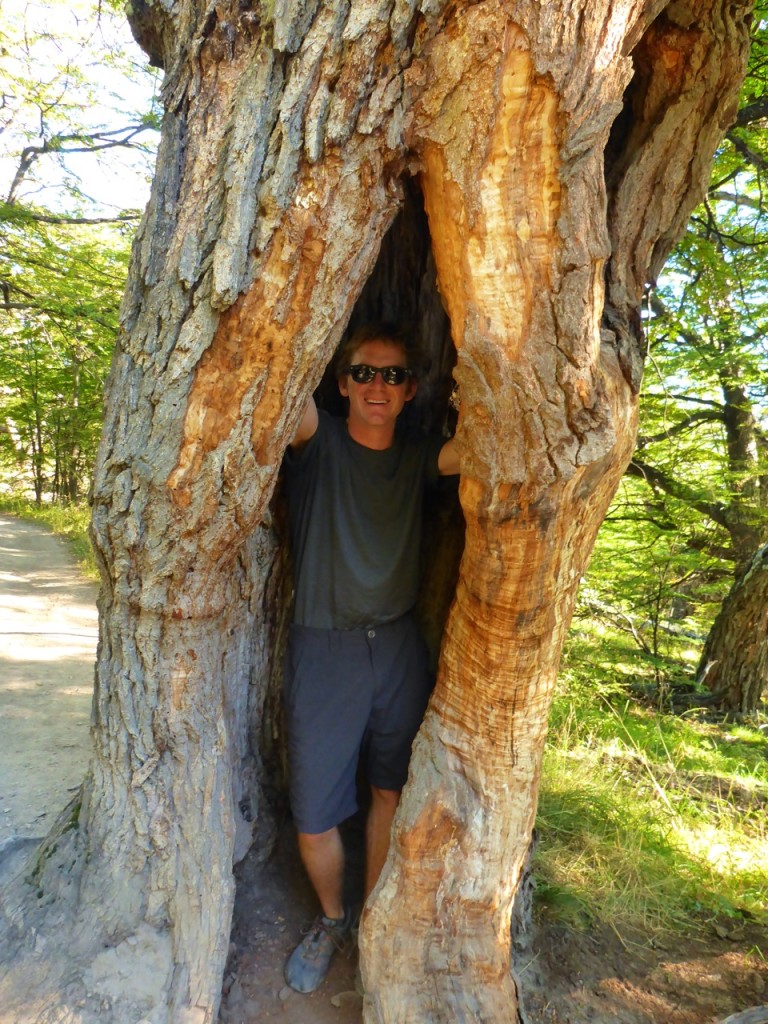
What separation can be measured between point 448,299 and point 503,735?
142 centimetres

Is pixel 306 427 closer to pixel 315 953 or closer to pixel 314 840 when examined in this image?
pixel 314 840

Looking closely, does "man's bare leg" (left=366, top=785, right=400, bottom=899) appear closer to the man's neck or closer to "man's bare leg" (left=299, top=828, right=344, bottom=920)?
"man's bare leg" (left=299, top=828, right=344, bottom=920)

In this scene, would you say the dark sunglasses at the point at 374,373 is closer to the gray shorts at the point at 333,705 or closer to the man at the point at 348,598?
the man at the point at 348,598

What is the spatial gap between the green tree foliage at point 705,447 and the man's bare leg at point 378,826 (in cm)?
380

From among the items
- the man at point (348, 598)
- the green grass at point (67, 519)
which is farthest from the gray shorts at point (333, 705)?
the green grass at point (67, 519)

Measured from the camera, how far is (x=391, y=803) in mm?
2730

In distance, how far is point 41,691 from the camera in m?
4.66

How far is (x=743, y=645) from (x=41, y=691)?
624 cm

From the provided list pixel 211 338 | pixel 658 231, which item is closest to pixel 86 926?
pixel 211 338

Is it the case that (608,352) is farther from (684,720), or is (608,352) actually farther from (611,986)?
(684,720)

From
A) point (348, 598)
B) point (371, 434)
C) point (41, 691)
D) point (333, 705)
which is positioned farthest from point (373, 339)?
point (41, 691)

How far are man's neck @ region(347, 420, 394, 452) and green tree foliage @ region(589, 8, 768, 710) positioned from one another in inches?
133

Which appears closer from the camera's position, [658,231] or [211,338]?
[211,338]

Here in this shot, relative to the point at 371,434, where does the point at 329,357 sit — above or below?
above
